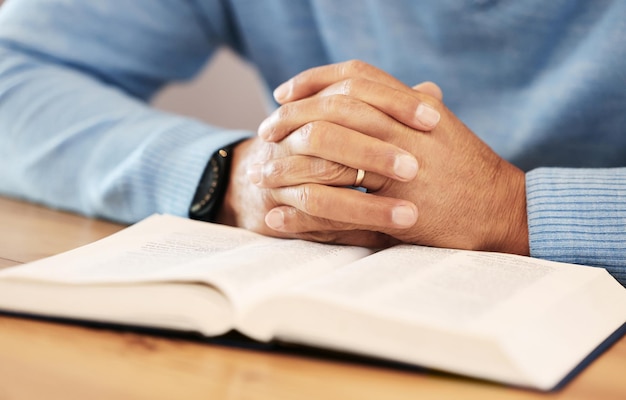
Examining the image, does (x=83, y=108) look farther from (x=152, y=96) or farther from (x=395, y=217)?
(x=395, y=217)

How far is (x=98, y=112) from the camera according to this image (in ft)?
3.00

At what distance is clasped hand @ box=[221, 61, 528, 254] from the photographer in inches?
25.0

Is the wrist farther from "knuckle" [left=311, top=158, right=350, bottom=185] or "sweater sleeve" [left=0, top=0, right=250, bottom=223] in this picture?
"sweater sleeve" [left=0, top=0, right=250, bottom=223]

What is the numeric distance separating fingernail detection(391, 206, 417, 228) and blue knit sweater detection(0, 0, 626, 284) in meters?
0.13

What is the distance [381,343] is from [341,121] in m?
0.27

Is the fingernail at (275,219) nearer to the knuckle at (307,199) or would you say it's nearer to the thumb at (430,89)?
the knuckle at (307,199)

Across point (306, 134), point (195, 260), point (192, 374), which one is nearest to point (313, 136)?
point (306, 134)

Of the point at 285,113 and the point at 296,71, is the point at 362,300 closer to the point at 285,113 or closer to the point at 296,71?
the point at 285,113

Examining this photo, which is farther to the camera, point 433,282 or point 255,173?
point 255,173

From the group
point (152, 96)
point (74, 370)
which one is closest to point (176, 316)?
point (74, 370)

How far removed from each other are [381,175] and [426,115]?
69 millimetres

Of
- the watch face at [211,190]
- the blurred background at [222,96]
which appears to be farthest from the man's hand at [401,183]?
the blurred background at [222,96]

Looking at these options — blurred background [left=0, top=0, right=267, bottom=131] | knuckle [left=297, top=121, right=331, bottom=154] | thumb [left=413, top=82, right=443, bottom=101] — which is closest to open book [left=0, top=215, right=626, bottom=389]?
knuckle [left=297, top=121, right=331, bottom=154]

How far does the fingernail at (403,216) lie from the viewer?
24.5 inches
